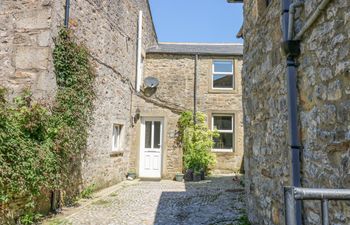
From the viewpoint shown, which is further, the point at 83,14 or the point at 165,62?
the point at 165,62

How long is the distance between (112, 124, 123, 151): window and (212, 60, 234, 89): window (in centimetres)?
525

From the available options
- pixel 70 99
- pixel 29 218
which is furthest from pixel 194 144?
pixel 29 218

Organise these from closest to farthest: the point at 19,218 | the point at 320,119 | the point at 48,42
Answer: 1. the point at 320,119
2. the point at 19,218
3. the point at 48,42

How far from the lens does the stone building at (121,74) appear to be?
654 centimetres

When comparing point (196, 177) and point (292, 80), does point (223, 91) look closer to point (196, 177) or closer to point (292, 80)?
point (196, 177)

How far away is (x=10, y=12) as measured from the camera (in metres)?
6.73

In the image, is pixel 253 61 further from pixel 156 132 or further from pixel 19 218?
pixel 156 132

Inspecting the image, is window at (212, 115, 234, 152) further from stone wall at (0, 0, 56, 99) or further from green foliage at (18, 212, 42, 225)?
green foliage at (18, 212, 42, 225)

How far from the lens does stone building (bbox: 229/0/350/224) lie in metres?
2.34

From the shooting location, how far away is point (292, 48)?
3256 mm

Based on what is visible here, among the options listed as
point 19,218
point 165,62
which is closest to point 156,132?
point 165,62

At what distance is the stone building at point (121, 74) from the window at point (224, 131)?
0.05m

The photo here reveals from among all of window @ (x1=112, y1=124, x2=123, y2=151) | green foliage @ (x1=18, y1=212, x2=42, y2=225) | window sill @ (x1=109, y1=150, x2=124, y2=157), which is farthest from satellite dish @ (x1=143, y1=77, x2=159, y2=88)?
green foliage @ (x1=18, y1=212, x2=42, y2=225)

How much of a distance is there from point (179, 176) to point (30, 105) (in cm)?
686
